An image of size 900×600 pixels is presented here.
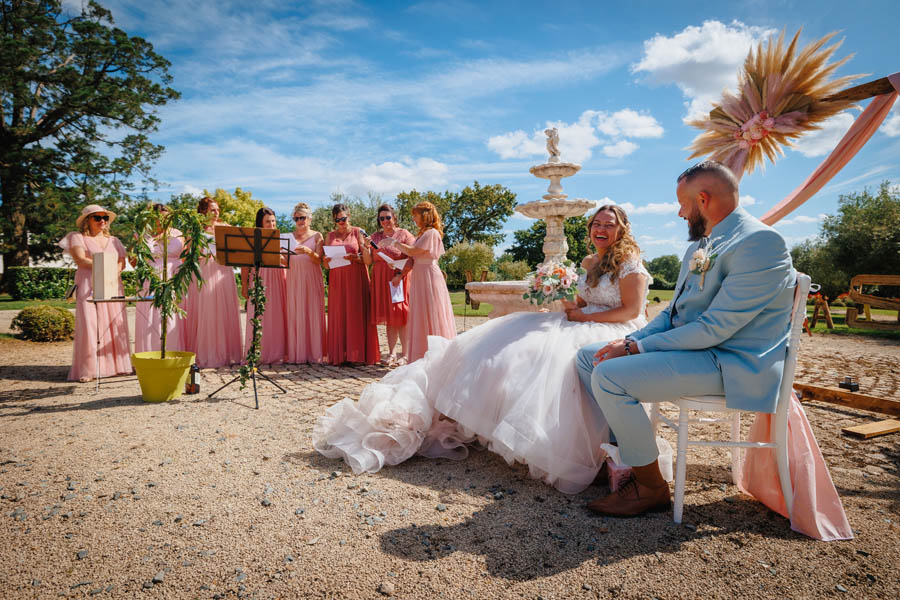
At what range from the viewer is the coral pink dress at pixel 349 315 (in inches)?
302

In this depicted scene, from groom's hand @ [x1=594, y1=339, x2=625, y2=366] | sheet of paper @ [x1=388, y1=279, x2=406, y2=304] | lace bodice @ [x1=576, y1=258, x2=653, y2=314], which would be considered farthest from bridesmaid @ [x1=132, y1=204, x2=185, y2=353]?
groom's hand @ [x1=594, y1=339, x2=625, y2=366]

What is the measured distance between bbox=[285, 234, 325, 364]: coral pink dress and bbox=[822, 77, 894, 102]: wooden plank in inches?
257

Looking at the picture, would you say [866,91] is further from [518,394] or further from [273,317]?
[273,317]

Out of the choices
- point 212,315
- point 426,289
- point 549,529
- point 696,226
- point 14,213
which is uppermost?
point 14,213

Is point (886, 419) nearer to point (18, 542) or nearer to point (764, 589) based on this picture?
point (764, 589)

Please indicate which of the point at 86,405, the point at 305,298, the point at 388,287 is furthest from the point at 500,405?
the point at 305,298

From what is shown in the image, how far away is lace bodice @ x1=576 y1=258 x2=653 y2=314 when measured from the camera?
3.80m

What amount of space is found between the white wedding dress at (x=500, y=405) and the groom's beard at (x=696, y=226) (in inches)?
29.4

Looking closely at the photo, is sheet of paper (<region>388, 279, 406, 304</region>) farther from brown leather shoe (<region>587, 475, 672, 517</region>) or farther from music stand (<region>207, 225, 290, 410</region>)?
brown leather shoe (<region>587, 475, 672, 517</region>)

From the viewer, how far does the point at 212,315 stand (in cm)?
739

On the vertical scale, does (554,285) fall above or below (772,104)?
below

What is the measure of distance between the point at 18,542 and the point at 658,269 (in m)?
54.9

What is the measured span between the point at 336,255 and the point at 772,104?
18.4 ft

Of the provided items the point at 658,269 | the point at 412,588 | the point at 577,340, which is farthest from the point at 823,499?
the point at 658,269
